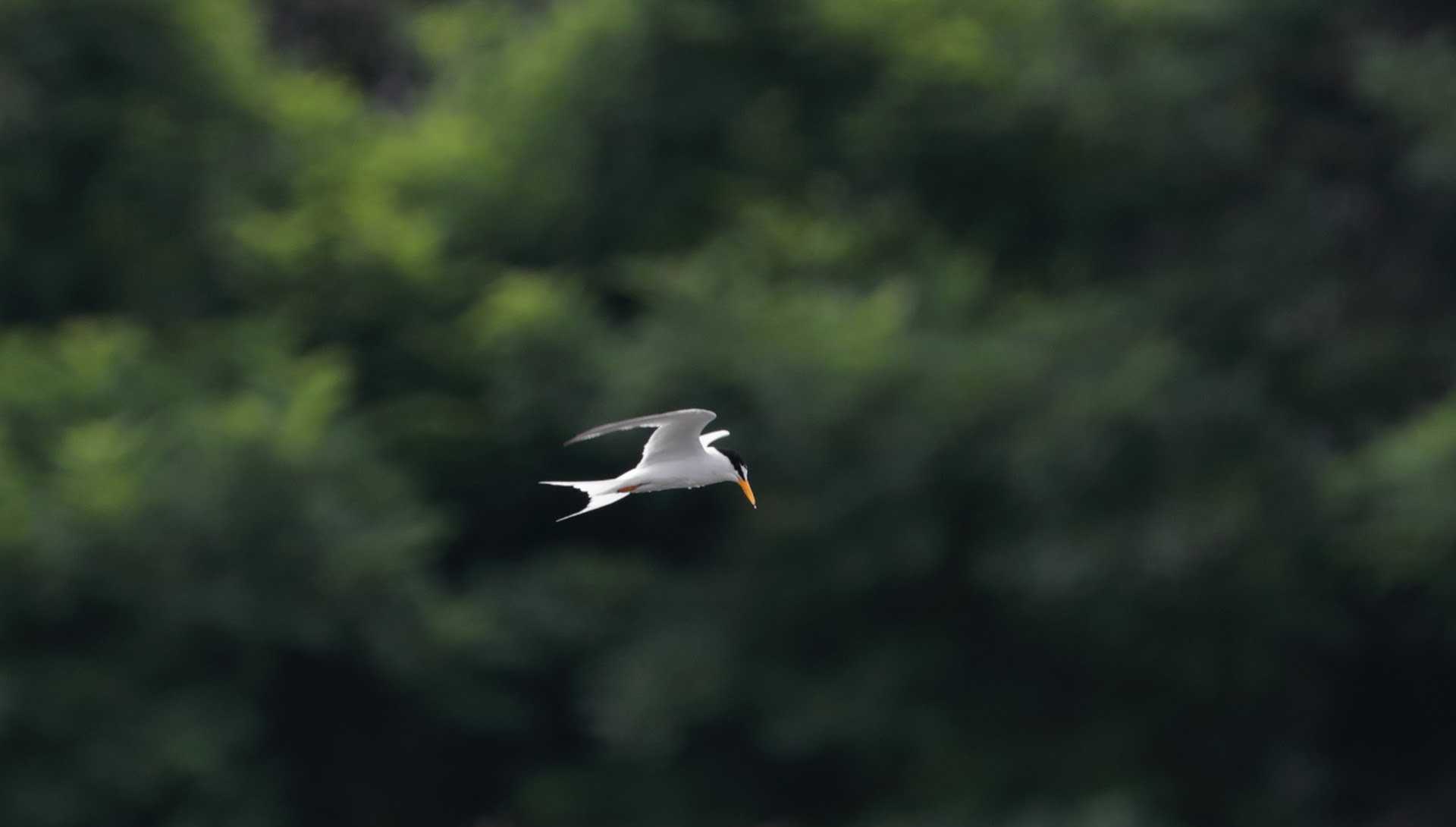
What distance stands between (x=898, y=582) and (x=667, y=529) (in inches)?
70.7

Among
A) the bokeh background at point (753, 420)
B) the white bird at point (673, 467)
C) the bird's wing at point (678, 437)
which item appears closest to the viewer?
the bird's wing at point (678, 437)

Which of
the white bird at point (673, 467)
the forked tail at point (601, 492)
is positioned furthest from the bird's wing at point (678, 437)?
the forked tail at point (601, 492)

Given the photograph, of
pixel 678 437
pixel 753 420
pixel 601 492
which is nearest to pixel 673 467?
pixel 678 437

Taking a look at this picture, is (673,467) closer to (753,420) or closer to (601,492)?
(601,492)

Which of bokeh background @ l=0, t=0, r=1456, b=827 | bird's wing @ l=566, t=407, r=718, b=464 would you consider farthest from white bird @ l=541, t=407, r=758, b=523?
bokeh background @ l=0, t=0, r=1456, b=827

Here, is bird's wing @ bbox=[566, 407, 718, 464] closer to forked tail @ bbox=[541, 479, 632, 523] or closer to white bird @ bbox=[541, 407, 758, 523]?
white bird @ bbox=[541, 407, 758, 523]

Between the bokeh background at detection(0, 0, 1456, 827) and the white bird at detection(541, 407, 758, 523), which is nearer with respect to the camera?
the white bird at detection(541, 407, 758, 523)

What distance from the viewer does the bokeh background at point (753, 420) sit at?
14883mm

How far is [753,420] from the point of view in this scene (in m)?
15.1

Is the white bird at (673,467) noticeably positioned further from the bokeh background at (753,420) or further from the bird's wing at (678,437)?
the bokeh background at (753,420)

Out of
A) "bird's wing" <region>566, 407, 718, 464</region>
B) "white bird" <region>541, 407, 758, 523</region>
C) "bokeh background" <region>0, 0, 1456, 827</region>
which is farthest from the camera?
"bokeh background" <region>0, 0, 1456, 827</region>

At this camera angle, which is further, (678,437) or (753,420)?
(753,420)

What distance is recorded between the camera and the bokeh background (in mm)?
14883

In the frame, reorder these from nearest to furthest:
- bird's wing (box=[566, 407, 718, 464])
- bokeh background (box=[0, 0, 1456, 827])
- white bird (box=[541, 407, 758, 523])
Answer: bird's wing (box=[566, 407, 718, 464]) → white bird (box=[541, 407, 758, 523]) → bokeh background (box=[0, 0, 1456, 827])
